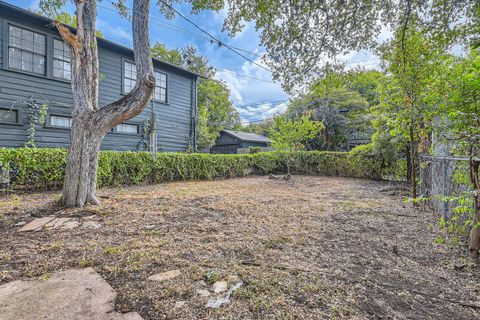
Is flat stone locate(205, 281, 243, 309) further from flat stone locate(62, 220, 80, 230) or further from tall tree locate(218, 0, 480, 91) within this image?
tall tree locate(218, 0, 480, 91)

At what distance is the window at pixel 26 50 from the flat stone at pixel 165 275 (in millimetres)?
8496

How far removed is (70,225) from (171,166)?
4881 millimetres

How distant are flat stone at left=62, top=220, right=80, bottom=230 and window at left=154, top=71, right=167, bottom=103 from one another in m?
8.10

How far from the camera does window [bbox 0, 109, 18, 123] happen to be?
6.59m

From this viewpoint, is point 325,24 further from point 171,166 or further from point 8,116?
point 8,116

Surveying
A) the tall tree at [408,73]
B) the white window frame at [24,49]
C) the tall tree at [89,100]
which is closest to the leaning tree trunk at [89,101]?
the tall tree at [89,100]

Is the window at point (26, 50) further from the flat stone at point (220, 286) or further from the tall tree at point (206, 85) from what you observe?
the tall tree at point (206, 85)

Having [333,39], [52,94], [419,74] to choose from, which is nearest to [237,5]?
[333,39]

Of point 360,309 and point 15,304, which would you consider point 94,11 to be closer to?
point 15,304

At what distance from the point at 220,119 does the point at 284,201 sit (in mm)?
22348

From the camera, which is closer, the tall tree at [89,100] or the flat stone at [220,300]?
the flat stone at [220,300]

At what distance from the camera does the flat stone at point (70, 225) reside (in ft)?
9.51

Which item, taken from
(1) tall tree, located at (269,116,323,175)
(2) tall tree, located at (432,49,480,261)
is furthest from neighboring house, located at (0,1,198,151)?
(2) tall tree, located at (432,49,480,261)

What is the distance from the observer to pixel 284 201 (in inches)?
201
